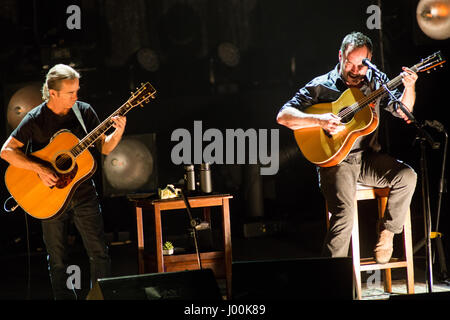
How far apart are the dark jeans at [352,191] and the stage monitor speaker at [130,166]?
3282 mm

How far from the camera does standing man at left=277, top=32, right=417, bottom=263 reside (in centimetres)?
398

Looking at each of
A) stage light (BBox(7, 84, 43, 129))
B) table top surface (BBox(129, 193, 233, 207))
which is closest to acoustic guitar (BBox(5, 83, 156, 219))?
table top surface (BBox(129, 193, 233, 207))

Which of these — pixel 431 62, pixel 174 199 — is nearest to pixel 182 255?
pixel 174 199

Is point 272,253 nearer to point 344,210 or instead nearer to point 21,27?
point 344,210

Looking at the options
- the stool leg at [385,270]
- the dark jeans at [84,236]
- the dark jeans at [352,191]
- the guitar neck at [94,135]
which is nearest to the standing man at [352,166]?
the dark jeans at [352,191]

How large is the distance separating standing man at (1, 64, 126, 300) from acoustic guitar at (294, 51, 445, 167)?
4.32ft

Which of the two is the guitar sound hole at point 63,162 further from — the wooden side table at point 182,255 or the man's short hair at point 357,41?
the man's short hair at point 357,41

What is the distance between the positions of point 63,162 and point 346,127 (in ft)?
6.30

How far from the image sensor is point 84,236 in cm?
400

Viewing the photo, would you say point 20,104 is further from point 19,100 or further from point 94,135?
point 94,135

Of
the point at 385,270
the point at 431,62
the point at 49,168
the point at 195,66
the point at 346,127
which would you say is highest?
the point at 195,66

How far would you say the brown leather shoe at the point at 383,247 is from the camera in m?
4.11

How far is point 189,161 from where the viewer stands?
7406 mm
